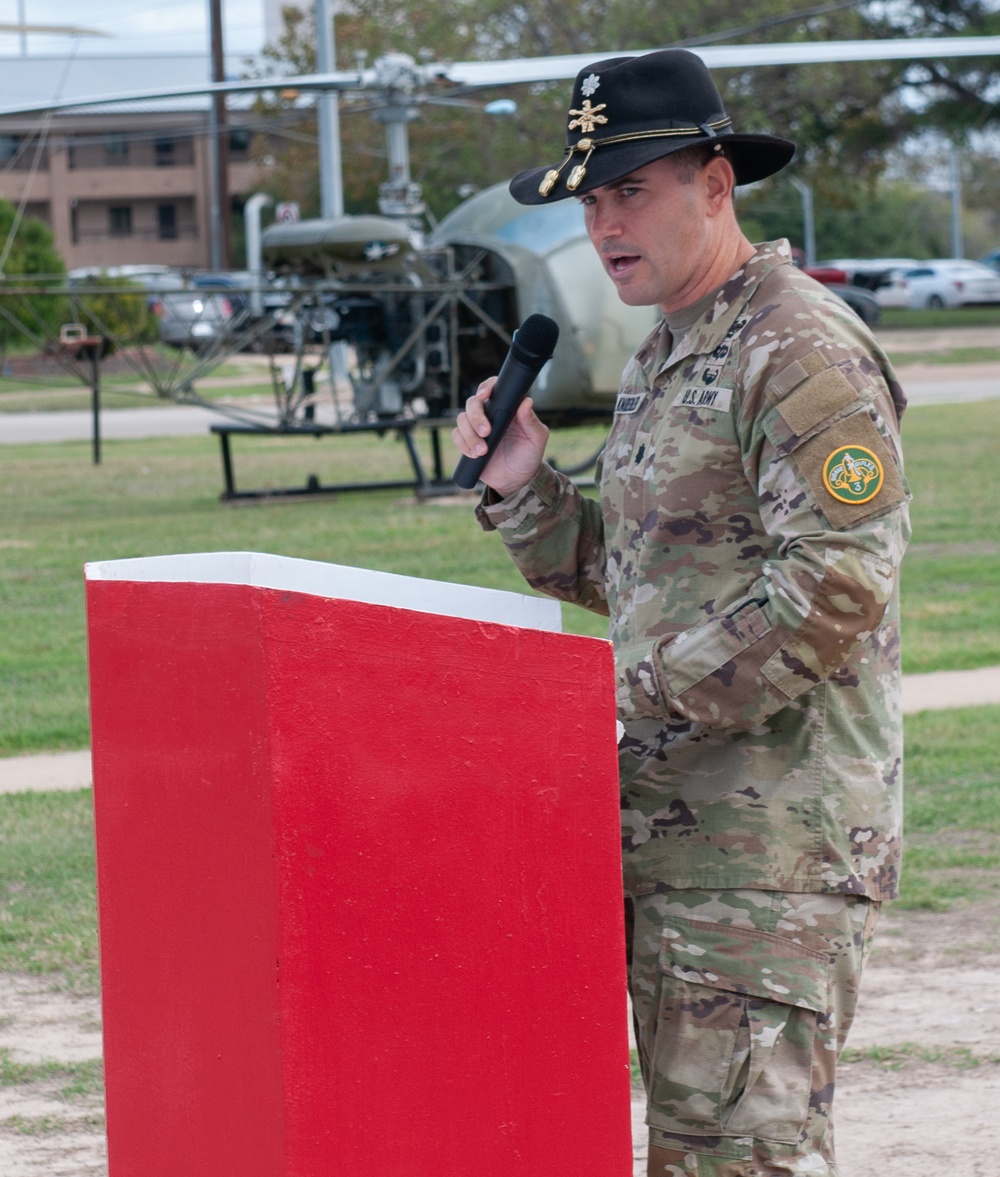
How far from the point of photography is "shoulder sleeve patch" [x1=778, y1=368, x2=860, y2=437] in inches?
84.1

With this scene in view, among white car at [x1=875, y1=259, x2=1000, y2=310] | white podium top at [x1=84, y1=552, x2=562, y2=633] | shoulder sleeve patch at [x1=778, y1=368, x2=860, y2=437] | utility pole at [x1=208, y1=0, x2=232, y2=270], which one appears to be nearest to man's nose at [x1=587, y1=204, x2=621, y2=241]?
shoulder sleeve patch at [x1=778, y1=368, x2=860, y2=437]

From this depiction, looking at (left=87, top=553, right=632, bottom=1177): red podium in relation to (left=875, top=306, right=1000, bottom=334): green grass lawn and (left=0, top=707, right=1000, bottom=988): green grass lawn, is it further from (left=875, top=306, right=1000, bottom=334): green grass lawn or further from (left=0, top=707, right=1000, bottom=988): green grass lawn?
(left=875, top=306, right=1000, bottom=334): green grass lawn

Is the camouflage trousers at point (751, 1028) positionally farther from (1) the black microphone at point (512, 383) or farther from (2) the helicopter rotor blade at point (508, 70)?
(2) the helicopter rotor blade at point (508, 70)

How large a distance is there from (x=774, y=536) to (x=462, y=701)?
50 centimetres

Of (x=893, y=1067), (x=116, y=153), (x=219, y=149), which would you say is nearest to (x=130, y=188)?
(x=116, y=153)

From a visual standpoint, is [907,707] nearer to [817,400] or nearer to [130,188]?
[817,400]

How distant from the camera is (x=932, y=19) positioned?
128 ft

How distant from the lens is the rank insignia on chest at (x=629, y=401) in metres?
2.48

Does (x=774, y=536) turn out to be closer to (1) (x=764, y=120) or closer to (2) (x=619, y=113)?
(2) (x=619, y=113)

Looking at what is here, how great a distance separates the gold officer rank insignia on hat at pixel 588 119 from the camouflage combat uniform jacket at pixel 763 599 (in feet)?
0.92

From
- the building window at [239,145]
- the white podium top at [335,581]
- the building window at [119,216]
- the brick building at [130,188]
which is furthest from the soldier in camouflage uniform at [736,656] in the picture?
the building window at [119,216]

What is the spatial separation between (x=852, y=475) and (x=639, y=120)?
570 mm

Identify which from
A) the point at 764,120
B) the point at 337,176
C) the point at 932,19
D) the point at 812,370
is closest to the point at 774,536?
the point at 812,370

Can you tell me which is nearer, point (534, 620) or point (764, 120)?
point (534, 620)
